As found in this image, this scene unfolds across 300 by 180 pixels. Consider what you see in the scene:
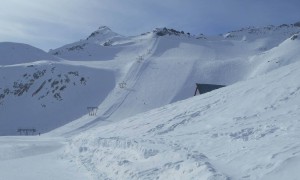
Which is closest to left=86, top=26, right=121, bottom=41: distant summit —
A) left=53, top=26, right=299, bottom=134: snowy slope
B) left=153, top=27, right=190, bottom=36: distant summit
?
left=153, top=27, right=190, bottom=36: distant summit

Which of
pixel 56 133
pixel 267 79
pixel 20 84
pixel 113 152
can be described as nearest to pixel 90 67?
pixel 20 84

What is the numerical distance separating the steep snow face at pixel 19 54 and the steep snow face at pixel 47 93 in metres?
13.5

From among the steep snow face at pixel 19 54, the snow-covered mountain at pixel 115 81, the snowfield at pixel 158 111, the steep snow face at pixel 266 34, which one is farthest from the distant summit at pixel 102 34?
the snow-covered mountain at pixel 115 81

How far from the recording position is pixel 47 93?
71.1 m

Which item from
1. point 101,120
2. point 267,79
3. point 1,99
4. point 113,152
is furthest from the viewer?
point 1,99

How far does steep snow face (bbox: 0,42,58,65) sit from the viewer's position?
95.4 meters

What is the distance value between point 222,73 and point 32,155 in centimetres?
5485

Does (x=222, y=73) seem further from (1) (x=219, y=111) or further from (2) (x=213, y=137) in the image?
(2) (x=213, y=137)

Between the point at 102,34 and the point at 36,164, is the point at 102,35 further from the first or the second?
the point at 36,164

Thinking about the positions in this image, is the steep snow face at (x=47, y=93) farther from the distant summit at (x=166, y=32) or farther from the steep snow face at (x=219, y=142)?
the steep snow face at (x=219, y=142)

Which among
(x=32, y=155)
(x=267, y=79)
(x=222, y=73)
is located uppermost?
(x=222, y=73)

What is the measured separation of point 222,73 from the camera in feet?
238

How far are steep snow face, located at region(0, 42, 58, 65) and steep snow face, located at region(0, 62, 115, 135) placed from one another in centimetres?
1350

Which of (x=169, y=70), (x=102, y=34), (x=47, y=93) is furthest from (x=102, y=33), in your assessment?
(x=47, y=93)
